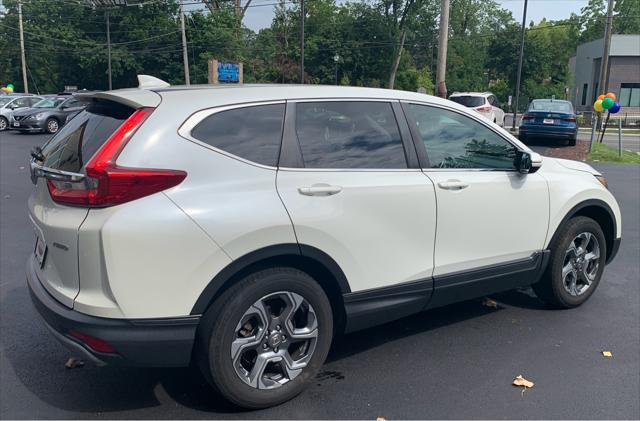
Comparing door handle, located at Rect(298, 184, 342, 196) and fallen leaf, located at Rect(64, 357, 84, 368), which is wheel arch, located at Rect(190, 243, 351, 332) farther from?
fallen leaf, located at Rect(64, 357, 84, 368)

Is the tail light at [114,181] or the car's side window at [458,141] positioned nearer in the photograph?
the tail light at [114,181]

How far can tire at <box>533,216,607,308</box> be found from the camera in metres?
4.38

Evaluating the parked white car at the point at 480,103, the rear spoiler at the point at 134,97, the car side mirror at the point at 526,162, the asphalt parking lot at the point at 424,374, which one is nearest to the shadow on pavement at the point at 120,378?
the asphalt parking lot at the point at 424,374

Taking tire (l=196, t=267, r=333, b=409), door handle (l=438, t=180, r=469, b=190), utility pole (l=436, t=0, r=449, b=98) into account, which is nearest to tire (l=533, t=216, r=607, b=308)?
door handle (l=438, t=180, r=469, b=190)

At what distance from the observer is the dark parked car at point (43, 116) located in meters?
21.7

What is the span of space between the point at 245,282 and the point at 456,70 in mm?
63434

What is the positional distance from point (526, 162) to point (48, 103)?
78.6ft

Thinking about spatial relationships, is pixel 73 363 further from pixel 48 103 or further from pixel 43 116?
pixel 48 103

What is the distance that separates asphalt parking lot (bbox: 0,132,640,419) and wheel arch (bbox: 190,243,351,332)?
1.61 ft

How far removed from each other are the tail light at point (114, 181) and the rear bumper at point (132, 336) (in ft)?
1.82

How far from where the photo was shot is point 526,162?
3984 millimetres

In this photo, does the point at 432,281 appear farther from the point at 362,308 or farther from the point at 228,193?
the point at 228,193

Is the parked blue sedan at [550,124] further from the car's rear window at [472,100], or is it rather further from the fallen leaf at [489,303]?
the fallen leaf at [489,303]

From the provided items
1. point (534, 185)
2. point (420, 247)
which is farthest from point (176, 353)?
point (534, 185)
